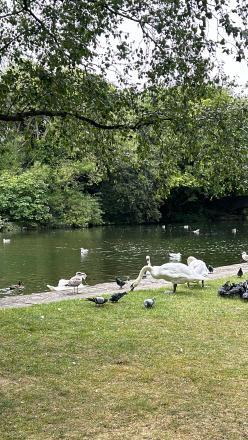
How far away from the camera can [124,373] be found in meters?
6.72

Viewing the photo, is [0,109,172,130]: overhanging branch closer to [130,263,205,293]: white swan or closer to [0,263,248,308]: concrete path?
[130,263,205,293]: white swan

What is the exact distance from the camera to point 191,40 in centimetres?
676

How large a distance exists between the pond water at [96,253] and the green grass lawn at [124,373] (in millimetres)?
7332

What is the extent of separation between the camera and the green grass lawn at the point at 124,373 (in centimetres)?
519

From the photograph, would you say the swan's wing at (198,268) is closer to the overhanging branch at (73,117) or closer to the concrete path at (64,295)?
the concrete path at (64,295)

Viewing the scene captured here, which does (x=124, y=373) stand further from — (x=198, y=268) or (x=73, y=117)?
(x=198, y=268)

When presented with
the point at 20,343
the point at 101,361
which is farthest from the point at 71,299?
the point at 101,361

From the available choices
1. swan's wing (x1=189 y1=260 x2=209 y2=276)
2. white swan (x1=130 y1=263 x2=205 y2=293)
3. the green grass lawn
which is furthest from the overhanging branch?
swan's wing (x1=189 y1=260 x2=209 y2=276)

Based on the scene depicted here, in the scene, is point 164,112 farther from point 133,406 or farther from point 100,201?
point 100,201

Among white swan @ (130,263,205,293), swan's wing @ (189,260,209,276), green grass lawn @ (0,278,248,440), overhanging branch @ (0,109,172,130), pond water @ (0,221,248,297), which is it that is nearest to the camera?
green grass lawn @ (0,278,248,440)

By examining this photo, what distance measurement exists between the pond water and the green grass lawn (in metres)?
7.33

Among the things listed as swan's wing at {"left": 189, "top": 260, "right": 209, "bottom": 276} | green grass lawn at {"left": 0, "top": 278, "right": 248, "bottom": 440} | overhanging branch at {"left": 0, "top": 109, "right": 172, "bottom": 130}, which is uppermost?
overhanging branch at {"left": 0, "top": 109, "right": 172, "bottom": 130}

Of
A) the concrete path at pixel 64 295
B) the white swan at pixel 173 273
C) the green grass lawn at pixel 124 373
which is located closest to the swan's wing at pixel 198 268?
the concrete path at pixel 64 295

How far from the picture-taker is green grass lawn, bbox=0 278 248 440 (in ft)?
17.0
